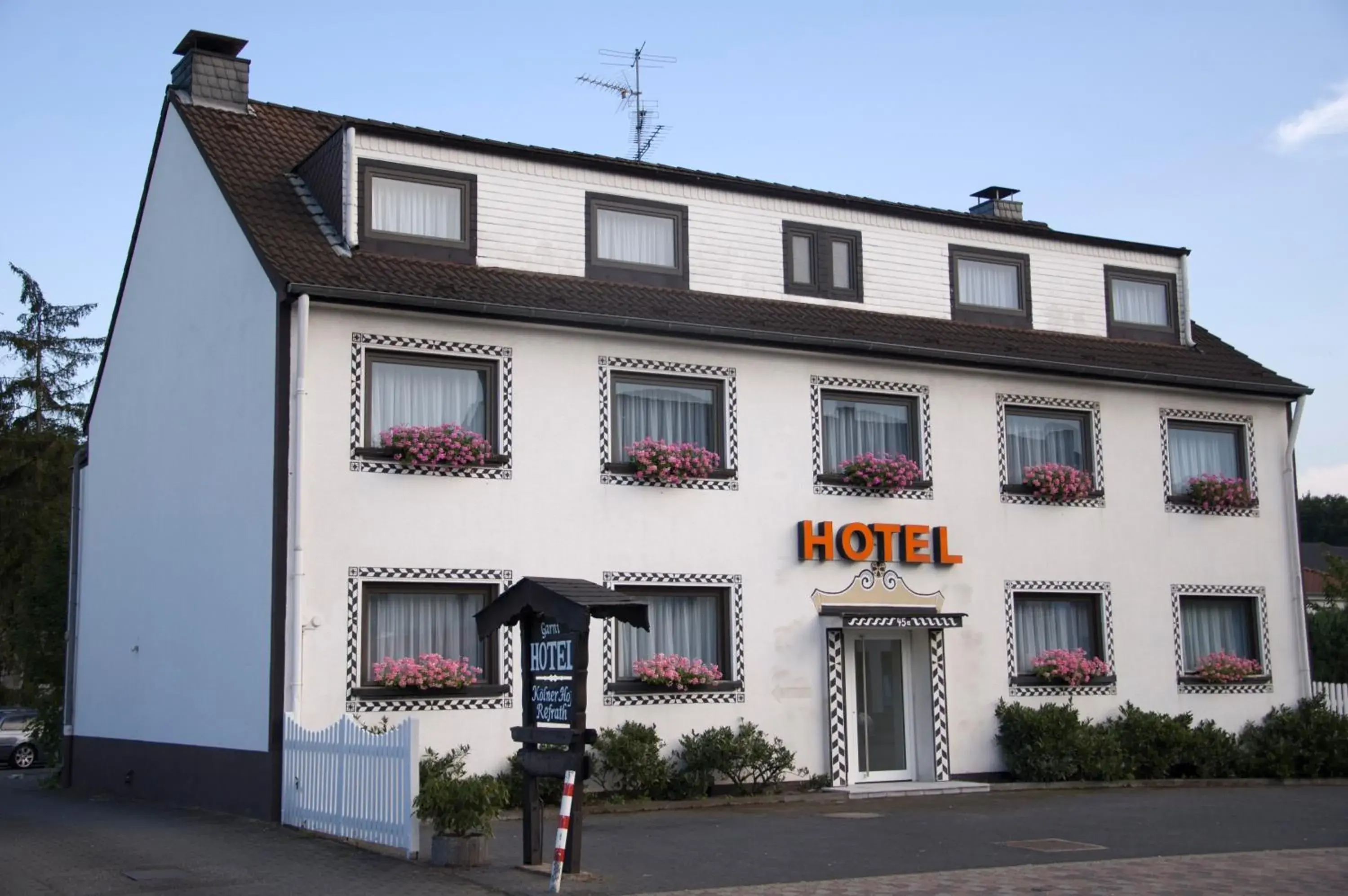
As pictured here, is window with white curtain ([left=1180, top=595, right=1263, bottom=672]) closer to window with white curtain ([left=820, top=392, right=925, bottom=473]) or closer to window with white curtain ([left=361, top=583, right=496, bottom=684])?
window with white curtain ([left=820, top=392, right=925, bottom=473])

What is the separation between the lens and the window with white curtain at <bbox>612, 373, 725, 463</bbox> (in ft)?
64.5

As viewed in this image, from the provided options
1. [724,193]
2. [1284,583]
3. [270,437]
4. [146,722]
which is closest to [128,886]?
[270,437]

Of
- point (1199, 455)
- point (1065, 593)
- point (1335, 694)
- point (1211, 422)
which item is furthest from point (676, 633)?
point (1335, 694)

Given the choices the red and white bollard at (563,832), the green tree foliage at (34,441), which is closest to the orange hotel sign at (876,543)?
the red and white bollard at (563,832)

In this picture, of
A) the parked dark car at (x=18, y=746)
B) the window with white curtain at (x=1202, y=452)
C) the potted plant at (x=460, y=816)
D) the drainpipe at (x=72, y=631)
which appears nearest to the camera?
the potted plant at (x=460, y=816)

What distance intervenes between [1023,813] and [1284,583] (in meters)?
9.18

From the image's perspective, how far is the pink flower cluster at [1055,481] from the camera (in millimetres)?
22109

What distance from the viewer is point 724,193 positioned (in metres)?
21.8

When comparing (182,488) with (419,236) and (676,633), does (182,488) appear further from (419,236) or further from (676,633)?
(676,633)

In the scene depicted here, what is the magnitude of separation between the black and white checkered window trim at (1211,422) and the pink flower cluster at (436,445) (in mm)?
11089

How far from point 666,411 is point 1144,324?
382 inches

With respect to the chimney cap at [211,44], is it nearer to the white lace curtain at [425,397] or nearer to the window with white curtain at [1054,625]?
the white lace curtain at [425,397]

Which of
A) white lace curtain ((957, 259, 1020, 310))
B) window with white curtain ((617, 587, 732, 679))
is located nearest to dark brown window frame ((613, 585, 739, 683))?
window with white curtain ((617, 587, 732, 679))

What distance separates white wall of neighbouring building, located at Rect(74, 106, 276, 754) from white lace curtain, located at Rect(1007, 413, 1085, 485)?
10779mm
